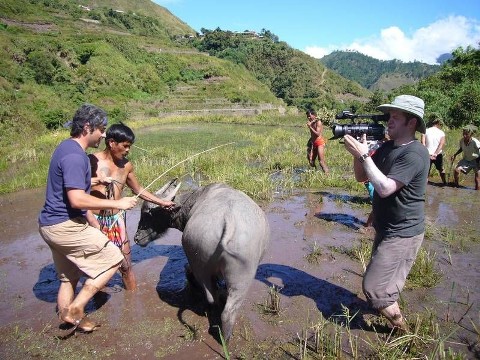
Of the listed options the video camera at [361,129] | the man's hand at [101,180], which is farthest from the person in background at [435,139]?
the man's hand at [101,180]

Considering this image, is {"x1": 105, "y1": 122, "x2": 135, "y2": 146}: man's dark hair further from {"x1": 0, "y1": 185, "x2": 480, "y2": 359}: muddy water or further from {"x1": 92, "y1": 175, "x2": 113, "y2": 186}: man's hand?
{"x1": 0, "y1": 185, "x2": 480, "y2": 359}: muddy water

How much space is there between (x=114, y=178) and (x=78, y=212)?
2.35ft

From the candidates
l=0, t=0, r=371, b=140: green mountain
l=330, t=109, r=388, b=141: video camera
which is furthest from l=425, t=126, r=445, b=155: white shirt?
l=0, t=0, r=371, b=140: green mountain

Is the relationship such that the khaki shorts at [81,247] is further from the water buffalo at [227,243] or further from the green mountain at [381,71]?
the green mountain at [381,71]

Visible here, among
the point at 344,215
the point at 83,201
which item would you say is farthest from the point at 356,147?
the point at 344,215

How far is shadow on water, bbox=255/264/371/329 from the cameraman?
0.53 meters

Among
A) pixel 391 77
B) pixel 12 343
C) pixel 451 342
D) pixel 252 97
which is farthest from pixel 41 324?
pixel 391 77

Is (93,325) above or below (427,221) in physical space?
below

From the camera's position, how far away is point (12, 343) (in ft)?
10.2

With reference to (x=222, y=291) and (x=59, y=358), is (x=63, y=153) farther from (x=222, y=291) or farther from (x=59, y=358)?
(x=222, y=291)

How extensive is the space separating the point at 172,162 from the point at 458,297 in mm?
7664

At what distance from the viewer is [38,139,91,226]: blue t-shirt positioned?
2723mm

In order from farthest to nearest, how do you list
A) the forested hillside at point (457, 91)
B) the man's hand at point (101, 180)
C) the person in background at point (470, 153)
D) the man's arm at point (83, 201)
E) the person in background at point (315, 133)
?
the forested hillside at point (457, 91) < the person in background at point (315, 133) < the person in background at point (470, 153) < the man's hand at point (101, 180) < the man's arm at point (83, 201)

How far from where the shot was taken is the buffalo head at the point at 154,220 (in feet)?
12.8
